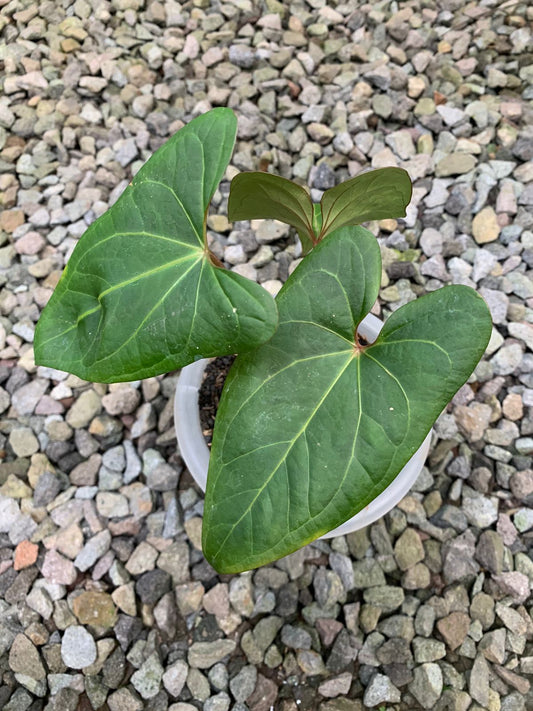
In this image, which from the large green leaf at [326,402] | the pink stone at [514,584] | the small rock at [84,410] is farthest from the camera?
the small rock at [84,410]

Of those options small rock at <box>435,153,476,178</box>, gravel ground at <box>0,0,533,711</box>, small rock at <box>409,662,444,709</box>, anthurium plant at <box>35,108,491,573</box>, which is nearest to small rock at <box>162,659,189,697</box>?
gravel ground at <box>0,0,533,711</box>

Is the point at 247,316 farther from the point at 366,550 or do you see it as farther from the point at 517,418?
the point at 517,418

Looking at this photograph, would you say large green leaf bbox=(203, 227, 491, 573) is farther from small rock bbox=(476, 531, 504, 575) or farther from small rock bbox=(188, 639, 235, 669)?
small rock bbox=(476, 531, 504, 575)

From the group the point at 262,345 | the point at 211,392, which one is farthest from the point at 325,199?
the point at 211,392

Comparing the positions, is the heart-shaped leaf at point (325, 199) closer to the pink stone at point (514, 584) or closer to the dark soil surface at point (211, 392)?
the dark soil surface at point (211, 392)

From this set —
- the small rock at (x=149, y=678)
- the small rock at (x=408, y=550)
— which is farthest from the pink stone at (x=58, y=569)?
the small rock at (x=408, y=550)

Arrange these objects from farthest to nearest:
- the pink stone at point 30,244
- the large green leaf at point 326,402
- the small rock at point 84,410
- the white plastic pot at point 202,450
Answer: the pink stone at point 30,244
the small rock at point 84,410
the white plastic pot at point 202,450
the large green leaf at point 326,402

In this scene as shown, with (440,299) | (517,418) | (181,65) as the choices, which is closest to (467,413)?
(517,418)
